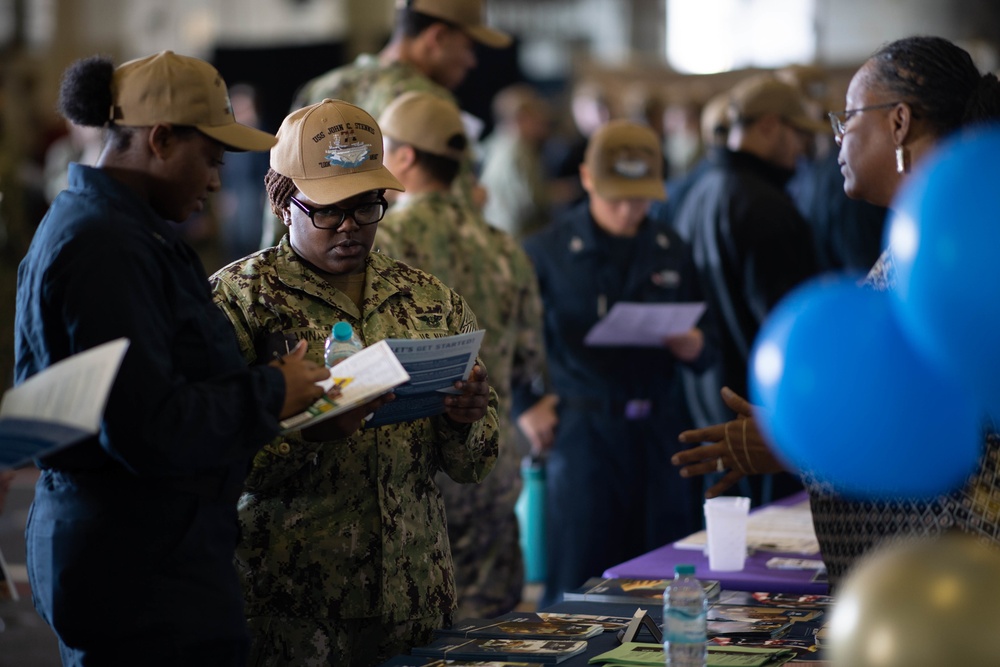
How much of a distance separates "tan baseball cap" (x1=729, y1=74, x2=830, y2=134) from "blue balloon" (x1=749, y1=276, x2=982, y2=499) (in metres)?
3.87

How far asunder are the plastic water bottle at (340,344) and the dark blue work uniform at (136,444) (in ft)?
0.95

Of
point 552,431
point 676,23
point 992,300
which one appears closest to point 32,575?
point 992,300

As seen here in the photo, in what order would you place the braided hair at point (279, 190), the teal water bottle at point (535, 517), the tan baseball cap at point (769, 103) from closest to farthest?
the braided hair at point (279, 190), the teal water bottle at point (535, 517), the tan baseball cap at point (769, 103)

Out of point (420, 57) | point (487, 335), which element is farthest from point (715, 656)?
point (420, 57)

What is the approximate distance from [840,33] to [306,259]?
55.4 feet

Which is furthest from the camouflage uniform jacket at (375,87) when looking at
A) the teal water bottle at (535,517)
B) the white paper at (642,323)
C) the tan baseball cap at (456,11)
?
the teal water bottle at (535,517)

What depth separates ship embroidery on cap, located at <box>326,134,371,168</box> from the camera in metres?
2.78

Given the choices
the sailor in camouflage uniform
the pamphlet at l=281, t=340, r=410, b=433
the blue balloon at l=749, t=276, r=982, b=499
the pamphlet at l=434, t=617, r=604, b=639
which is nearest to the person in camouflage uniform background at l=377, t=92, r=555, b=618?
the sailor in camouflage uniform

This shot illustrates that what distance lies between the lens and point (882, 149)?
271 cm

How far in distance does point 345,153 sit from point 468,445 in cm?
67

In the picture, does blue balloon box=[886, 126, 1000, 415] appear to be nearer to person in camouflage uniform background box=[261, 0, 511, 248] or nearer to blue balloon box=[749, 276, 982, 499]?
blue balloon box=[749, 276, 982, 499]

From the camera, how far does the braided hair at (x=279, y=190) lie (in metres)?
2.86

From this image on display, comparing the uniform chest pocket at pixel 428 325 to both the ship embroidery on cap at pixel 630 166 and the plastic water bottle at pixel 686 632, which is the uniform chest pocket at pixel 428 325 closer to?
the plastic water bottle at pixel 686 632

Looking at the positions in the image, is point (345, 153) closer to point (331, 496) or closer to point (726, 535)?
point (331, 496)
